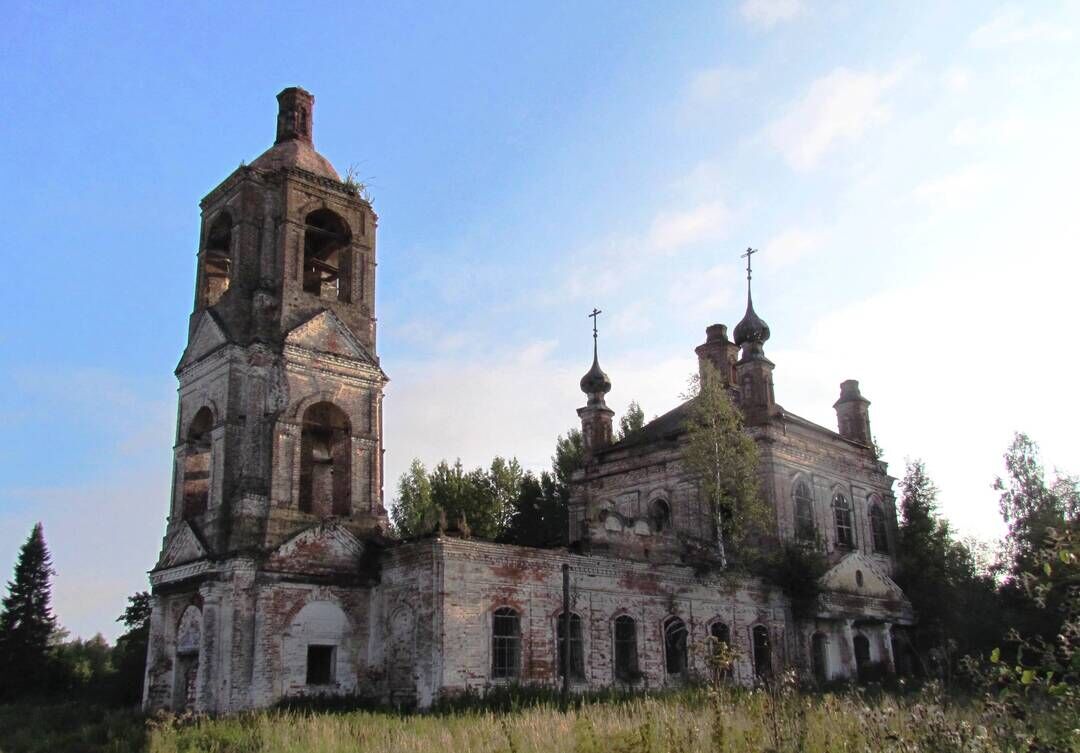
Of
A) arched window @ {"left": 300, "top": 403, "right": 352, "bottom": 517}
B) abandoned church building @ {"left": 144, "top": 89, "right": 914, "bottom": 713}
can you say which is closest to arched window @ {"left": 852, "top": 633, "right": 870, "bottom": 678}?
abandoned church building @ {"left": 144, "top": 89, "right": 914, "bottom": 713}

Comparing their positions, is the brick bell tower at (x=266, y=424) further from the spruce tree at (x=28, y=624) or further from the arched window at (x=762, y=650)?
the spruce tree at (x=28, y=624)

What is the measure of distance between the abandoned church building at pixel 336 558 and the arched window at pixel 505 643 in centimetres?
4

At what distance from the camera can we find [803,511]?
27969 millimetres

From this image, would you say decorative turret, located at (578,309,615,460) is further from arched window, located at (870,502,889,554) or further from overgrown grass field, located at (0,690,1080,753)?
overgrown grass field, located at (0,690,1080,753)

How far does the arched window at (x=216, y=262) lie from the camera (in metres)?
23.2

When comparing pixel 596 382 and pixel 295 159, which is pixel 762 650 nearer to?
pixel 596 382

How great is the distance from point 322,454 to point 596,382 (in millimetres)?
11879

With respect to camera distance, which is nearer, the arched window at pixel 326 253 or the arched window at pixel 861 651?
the arched window at pixel 326 253

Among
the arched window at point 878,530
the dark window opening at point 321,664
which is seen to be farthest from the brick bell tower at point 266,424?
the arched window at point 878,530

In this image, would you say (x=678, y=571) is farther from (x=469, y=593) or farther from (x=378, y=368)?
(x=378, y=368)

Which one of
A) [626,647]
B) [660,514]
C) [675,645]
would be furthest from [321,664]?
[660,514]

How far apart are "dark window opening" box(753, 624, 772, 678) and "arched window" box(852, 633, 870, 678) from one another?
363 cm

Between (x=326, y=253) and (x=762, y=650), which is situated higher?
(x=326, y=253)

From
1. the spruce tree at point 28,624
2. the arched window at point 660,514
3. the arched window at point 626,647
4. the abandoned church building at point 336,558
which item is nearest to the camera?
the abandoned church building at point 336,558
